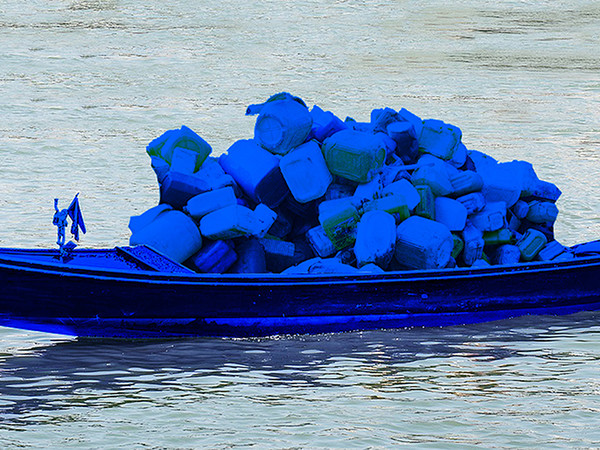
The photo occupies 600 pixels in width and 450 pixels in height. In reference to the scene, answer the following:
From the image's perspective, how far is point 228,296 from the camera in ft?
35.8

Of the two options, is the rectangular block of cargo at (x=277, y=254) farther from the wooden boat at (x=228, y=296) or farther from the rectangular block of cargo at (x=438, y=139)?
the rectangular block of cargo at (x=438, y=139)

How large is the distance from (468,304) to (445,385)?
5.86 feet

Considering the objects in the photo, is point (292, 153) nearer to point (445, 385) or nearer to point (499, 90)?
point (445, 385)

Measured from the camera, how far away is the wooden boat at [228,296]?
1055cm

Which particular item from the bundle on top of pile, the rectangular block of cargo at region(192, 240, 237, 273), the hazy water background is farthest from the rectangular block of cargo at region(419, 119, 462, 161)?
the rectangular block of cargo at region(192, 240, 237, 273)

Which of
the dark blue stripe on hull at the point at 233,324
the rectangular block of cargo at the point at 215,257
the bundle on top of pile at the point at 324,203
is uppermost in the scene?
the bundle on top of pile at the point at 324,203

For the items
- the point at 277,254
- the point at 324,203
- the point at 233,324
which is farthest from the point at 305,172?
the point at 233,324

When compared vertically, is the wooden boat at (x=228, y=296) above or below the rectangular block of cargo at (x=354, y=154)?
below

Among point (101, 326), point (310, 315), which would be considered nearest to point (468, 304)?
point (310, 315)

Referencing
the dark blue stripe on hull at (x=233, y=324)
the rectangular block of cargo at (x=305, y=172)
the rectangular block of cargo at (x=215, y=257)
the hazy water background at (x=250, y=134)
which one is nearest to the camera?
the hazy water background at (x=250, y=134)

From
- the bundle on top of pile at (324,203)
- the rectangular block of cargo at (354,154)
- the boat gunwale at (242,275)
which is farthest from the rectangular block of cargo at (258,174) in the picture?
the boat gunwale at (242,275)

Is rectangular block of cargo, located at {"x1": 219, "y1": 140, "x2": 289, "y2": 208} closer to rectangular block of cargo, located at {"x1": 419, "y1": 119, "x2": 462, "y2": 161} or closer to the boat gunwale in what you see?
the boat gunwale

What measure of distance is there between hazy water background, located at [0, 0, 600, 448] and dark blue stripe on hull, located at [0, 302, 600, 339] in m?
0.11

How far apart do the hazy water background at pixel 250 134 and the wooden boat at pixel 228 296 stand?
0.18m
